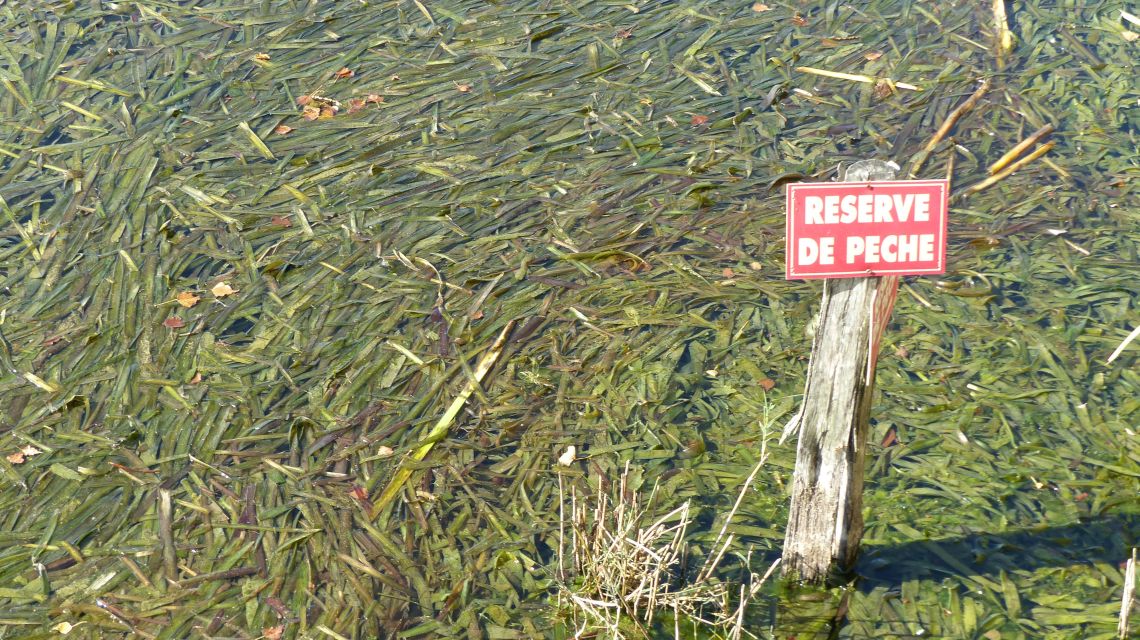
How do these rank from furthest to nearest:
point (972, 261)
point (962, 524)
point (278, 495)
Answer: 1. point (972, 261)
2. point (278, 495)
3. point (962, 524)

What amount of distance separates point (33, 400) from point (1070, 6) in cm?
622

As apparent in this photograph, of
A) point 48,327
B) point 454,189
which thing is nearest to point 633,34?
point 454,189

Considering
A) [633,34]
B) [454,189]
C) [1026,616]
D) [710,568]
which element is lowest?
[1026,616]

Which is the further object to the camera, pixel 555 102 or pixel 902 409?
pixel 555 102

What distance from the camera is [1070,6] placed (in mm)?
6375

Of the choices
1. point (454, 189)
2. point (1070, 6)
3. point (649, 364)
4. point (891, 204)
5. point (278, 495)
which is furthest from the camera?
point (1070, 6)

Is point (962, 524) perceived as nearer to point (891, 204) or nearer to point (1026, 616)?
point (1026, 616)

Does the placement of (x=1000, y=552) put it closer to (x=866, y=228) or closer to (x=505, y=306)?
(x=866, y=228)

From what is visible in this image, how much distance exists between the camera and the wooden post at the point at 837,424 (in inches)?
117

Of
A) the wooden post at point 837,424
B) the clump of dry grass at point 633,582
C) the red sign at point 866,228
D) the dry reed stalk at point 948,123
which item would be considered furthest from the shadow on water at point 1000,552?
the dry reed stalk at point 948,123

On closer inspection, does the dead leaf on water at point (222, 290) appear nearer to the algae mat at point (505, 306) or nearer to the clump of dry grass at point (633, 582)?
the algae mat at point (505, 306)

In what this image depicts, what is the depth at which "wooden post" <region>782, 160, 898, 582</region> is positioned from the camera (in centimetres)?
296

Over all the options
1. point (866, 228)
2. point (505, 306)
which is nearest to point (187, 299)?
point (505, 306)

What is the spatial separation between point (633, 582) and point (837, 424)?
822 mm
